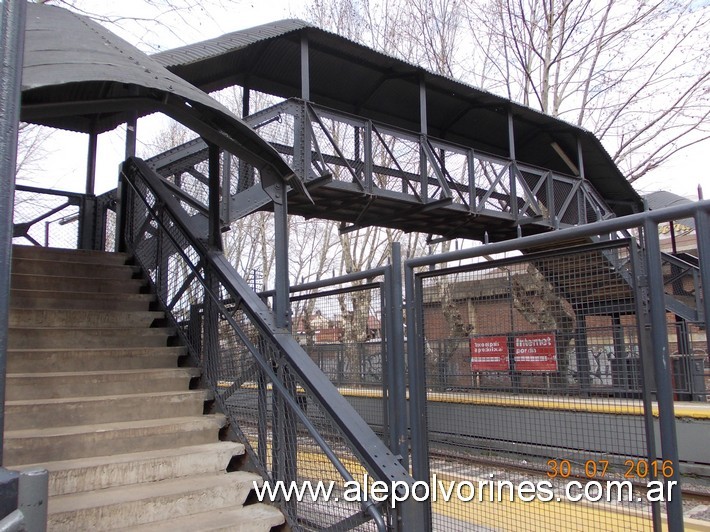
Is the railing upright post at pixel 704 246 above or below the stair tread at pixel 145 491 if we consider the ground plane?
above

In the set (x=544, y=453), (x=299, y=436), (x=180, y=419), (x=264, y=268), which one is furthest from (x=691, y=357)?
(x=264, y=268)

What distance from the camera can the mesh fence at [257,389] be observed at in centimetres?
354

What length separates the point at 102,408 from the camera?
12.8 ft

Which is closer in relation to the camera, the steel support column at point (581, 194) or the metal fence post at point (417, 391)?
the metal fence post at point (417, 391)

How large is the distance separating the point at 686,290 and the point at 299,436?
11.7 m

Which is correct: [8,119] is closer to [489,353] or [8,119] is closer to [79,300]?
[489,353]

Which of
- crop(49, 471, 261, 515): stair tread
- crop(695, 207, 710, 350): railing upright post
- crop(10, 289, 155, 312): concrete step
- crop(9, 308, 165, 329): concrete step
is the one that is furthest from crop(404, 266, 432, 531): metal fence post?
crop(10, 289, 155, 312): concrete step

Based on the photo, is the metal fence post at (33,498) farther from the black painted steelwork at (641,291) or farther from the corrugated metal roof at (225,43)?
the corrugated metal roof at (225,43)

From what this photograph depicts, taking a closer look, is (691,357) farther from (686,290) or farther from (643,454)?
(686,290)

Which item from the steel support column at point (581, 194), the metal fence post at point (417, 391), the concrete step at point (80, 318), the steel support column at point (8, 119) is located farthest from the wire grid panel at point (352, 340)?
the steel support column at point (581, 194)

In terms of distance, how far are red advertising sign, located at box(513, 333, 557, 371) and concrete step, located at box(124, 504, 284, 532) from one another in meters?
1.85

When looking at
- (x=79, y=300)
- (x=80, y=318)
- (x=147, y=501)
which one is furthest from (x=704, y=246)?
(x=79, y=300)

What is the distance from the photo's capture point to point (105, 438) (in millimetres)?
3648

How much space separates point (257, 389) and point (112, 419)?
1.05 meters
